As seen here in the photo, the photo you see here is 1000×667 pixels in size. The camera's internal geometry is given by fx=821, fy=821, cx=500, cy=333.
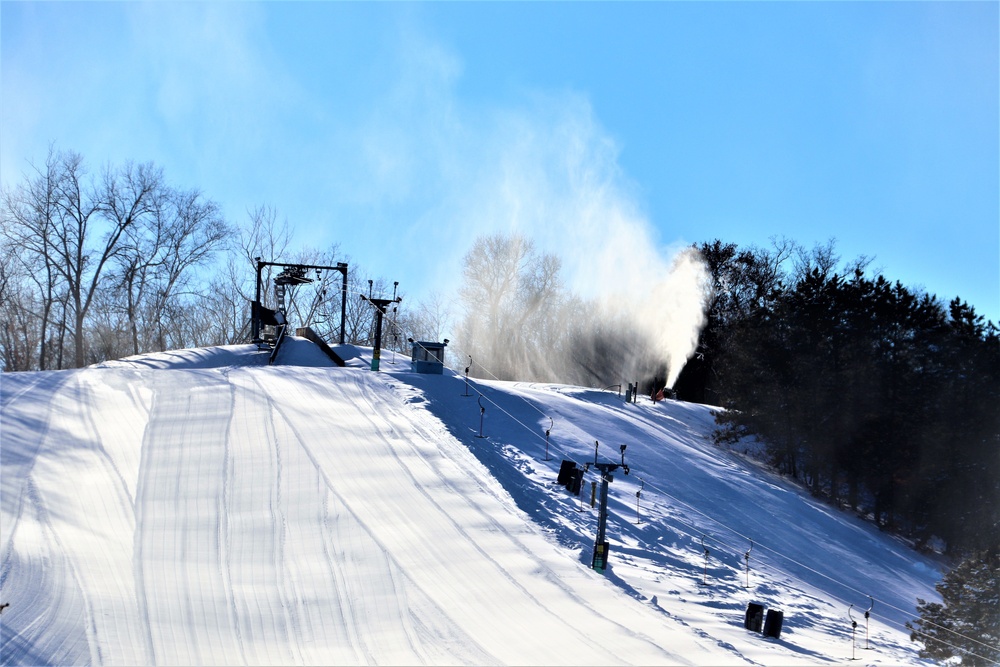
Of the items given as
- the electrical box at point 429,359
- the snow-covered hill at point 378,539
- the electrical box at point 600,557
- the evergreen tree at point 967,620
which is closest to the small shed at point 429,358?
the electrical box at point 429,359

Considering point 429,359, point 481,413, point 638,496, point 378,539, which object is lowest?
point 378,539

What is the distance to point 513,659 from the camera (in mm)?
11203

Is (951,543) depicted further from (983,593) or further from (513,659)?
(513,659)

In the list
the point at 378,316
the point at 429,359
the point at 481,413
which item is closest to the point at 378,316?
the point at 378,316

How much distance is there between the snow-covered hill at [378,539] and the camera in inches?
466

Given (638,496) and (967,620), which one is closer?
(967,620)

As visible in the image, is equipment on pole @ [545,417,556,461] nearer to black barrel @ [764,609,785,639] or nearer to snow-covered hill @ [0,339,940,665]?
snow-covered hill @ [0,339,940,665]

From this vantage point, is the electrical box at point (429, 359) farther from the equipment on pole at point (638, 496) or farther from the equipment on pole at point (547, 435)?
the equipment on pole at point (638, 496)

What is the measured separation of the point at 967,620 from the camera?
14.5 metres

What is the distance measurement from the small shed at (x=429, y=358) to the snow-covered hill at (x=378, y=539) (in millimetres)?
1443

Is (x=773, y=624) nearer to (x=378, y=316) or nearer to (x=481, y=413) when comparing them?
(x=481, y=413)

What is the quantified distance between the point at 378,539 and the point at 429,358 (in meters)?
14.1

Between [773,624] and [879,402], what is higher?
[879,402]

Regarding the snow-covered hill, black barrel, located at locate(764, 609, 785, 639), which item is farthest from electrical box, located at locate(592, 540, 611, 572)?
black barrel, located at locate(764, 609, 785, 639)
